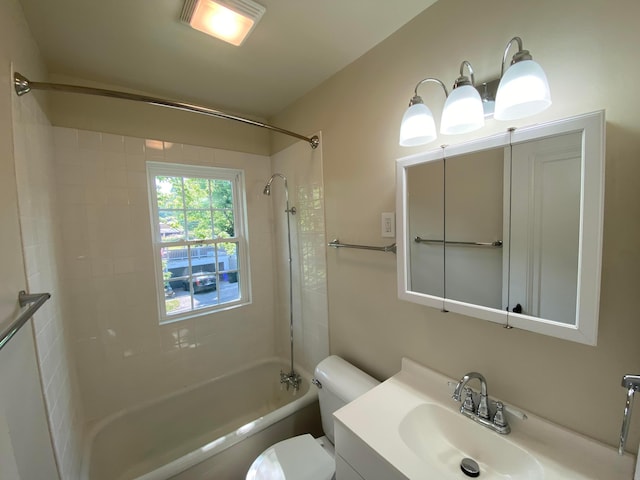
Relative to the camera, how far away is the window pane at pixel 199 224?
209 cm

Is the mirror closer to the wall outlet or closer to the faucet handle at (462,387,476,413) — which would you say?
the wall outlet

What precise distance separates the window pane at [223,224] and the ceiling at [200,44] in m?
0.90

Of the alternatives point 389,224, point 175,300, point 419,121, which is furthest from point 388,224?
point 175,300

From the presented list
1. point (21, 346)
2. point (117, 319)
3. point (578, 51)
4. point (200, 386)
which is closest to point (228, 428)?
point (200, 386)

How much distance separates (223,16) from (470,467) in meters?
2.04

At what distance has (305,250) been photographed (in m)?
2.00

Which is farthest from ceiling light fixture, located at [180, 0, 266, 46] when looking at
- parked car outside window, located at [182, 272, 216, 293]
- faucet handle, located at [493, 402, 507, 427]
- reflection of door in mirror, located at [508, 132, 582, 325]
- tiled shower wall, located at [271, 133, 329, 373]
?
faucet handle, located at [493, 402, 507, 427]

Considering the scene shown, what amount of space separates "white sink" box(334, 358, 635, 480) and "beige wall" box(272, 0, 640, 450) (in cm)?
7

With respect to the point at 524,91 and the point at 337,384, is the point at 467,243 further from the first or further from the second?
the point at 337,384

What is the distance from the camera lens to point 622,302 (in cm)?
74

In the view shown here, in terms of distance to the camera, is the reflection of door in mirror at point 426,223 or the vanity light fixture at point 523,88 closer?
the vanity light fixture at point 523,88

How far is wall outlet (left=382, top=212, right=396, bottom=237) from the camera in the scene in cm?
132

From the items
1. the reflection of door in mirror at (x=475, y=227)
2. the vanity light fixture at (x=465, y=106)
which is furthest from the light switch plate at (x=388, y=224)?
the vanity light fixture at (x=465, y=106)

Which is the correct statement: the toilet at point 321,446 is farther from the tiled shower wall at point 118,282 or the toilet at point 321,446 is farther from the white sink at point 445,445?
the tiled shower wall at point 118,282
